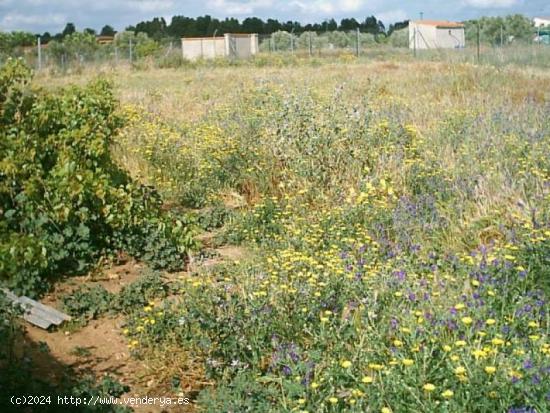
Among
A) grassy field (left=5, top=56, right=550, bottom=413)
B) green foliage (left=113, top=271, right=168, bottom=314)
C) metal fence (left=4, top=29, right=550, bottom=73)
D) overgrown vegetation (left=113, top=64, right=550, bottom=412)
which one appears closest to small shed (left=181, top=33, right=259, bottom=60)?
metal fence (left=4, top=29, right=550, bottom=73)

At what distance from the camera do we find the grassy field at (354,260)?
3.16m

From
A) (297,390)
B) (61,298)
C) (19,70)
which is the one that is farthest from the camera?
(19,70)

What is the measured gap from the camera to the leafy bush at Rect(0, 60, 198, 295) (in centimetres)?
530

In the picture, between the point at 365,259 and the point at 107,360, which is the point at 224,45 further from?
the point at 107,360

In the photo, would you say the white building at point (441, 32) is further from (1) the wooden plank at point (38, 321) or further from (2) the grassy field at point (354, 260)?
(1) the wooden plank at point (38, 321)

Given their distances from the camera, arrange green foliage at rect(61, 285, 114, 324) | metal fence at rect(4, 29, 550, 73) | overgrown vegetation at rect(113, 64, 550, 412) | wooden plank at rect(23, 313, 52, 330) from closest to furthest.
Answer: overgrown vegetation at rect(113, 64, 550, 412) < wooden plank at rect(23, 313, 52, 330) < green foliage at rect(61, 285, 114, 324) < metal fence at rect(4, 29, 550, 73)

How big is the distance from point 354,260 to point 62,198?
2341mm

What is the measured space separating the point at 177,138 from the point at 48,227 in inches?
148

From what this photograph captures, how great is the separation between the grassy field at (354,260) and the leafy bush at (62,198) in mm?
512

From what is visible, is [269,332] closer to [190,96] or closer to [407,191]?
[407,191]

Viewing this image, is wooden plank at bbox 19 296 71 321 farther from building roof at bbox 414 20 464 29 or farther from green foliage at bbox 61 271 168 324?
building roof at bbox 414 20 464 29

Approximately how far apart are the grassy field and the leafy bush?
51 centimetres

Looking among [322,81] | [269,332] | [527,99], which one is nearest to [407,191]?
[269,332]

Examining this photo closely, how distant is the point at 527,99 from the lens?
10844 millimetres
